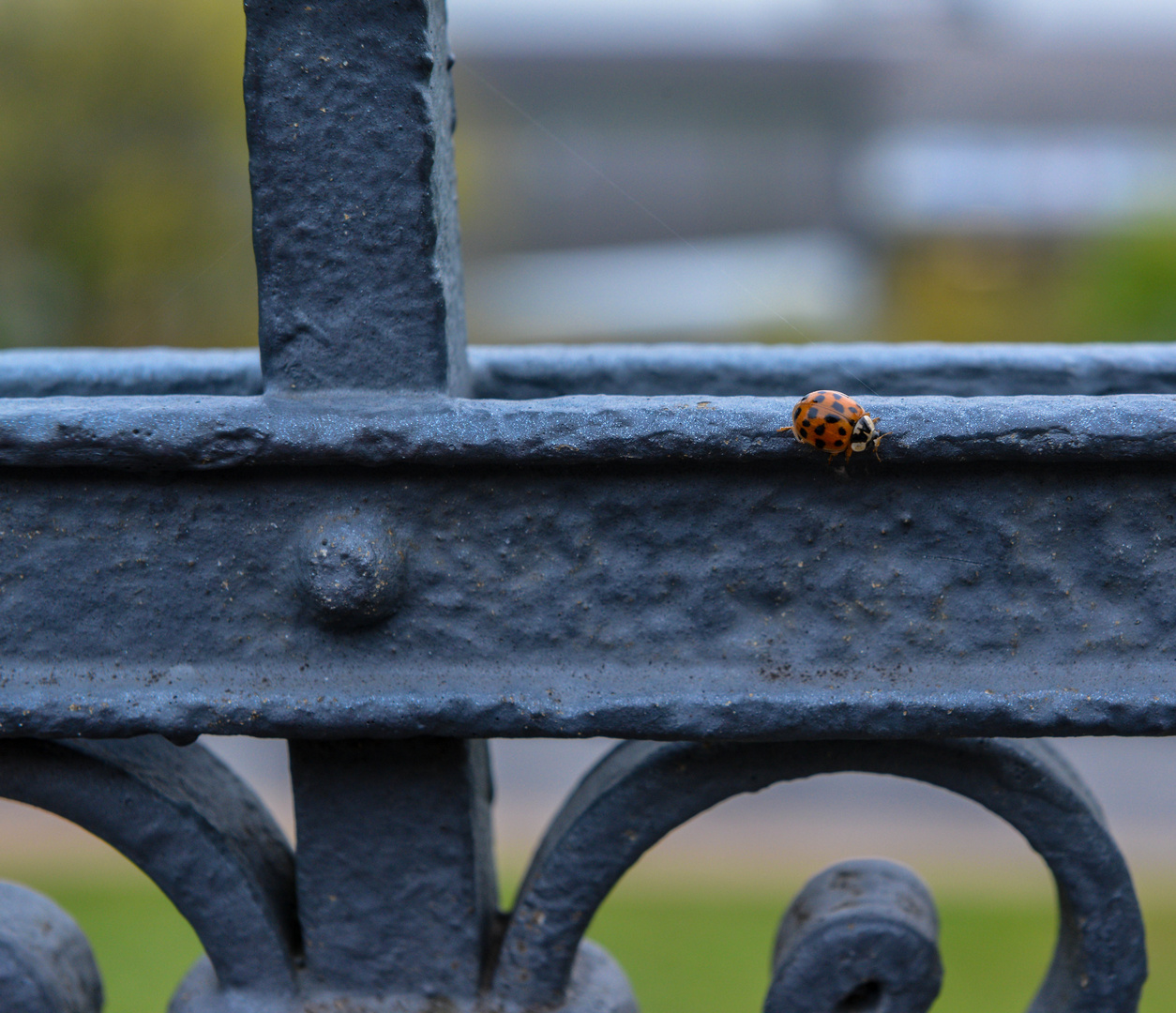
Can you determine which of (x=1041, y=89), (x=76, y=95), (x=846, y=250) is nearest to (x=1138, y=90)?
(x=1041, y=89)

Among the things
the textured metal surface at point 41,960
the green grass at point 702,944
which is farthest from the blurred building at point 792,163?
the textured metal surface at point 41,960

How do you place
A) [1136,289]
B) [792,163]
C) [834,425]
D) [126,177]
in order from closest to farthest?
[834,425], [1136,289], [126,177], [792,163]

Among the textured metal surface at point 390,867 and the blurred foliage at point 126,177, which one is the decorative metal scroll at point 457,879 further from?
the blurred foliage at point 126,177

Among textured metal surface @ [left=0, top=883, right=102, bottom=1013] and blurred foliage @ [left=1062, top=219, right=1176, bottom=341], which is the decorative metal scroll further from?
blurred foliage @ [left=1062, top=219, right=1176, bottom=341]

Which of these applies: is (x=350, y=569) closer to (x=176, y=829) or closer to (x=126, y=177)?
(x=176, y=829)

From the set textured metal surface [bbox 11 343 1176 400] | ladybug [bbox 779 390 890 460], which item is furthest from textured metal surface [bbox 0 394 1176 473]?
textured metal surface [bbox 11 343 1176 400]

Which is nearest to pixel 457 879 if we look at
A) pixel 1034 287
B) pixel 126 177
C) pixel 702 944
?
pixel 702 944

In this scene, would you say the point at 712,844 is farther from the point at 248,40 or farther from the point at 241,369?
the point at 248,40
